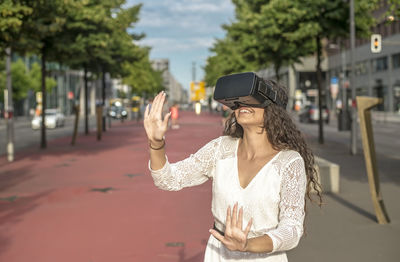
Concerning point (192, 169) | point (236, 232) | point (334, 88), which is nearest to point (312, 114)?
point (334, 88)

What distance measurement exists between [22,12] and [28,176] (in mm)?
3624

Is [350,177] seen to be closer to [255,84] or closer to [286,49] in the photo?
[255,84]

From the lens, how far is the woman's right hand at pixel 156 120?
2406 millimetres

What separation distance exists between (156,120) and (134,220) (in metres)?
5.29

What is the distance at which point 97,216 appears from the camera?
7.73 meters

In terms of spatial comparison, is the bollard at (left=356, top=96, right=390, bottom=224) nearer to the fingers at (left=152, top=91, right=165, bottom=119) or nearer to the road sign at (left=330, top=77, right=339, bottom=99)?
the fingers at (left=152, top=91, right=165, bottom=119)

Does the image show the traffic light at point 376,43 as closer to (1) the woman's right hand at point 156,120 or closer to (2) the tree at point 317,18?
(2) the tree at point 317,18

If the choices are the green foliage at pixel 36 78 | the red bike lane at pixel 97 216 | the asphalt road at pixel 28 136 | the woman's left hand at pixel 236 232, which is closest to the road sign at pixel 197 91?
the asphalt road at pixel 28 136

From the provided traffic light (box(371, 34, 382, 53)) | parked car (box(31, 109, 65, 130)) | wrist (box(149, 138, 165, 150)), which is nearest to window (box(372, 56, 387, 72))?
parked car (box(31, 109, 65, 130))

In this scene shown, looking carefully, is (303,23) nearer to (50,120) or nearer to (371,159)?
(371,159)

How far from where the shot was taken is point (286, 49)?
2373 cm

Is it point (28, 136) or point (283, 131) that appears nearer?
point (283, 131)

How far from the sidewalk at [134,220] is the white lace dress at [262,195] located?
183cm

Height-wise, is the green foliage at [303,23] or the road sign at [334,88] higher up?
the green foliage at [303,23]
